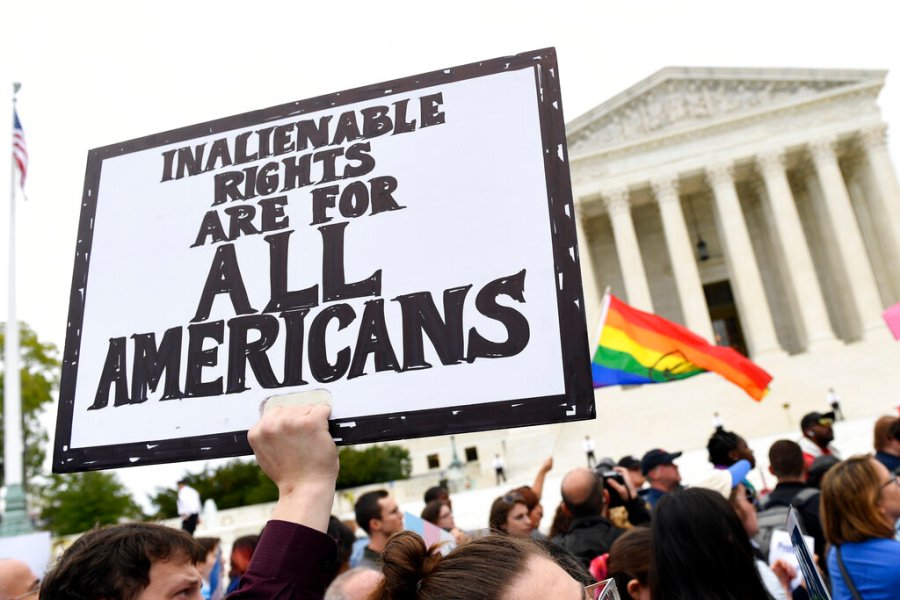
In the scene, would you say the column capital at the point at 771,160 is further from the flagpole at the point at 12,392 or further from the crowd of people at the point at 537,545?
the crowd of people at the point at 537,545

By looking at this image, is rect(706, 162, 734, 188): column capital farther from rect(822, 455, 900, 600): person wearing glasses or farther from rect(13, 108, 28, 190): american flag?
rect(822, 455, 900, 600): person wearing glasses

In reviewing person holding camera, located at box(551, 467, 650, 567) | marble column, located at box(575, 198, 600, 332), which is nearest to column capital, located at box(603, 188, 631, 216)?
marble column, located at box(575, 198, 600, 332)

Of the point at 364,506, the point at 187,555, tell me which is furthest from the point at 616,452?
the point at 187,555

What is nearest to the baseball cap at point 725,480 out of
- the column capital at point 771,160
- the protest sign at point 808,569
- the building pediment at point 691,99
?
the protest sign at point 808,569

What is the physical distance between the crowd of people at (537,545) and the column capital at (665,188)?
34.8 metres

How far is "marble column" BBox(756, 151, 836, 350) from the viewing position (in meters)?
36.6

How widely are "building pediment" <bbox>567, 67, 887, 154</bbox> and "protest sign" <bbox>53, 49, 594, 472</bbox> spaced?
38.5 metres

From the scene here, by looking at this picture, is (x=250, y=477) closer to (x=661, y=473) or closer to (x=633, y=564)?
(x=661, y=473)

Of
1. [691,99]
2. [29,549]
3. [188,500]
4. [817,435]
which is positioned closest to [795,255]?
[691,99]

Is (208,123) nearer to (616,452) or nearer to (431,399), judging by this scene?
(431,399)

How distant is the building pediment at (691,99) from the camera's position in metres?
38.2

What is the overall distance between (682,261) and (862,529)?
3645 centimetres

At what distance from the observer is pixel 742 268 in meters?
37.7

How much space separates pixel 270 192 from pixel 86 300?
73 centimetres
